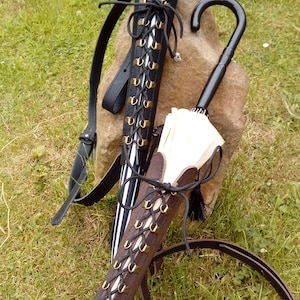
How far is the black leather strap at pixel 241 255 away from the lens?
1.46 m

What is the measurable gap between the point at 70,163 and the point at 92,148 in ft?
0.70

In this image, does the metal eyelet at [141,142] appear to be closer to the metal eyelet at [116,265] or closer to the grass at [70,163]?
the metal eyelet at [116,265]

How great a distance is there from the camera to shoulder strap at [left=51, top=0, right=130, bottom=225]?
4.81ft

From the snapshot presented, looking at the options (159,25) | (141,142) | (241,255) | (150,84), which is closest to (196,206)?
(241,255)

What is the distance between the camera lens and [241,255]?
1.50 meters

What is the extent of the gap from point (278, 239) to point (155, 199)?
1.93 feet

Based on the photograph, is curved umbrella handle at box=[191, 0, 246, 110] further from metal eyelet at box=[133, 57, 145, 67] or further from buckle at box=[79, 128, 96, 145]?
buckle at box=[79, 128, 96, 145]

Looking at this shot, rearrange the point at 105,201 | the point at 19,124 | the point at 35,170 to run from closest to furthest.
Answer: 1. the point at 105,201
2. the point at 35,170
3. the point at 19,124

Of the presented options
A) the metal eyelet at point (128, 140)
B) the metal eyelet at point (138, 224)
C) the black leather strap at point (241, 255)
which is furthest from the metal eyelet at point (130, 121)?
the black leather strap at point (241, 255)

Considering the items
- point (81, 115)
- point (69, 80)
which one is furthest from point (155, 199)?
point (69, 80)

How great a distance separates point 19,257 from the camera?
5.32 feet

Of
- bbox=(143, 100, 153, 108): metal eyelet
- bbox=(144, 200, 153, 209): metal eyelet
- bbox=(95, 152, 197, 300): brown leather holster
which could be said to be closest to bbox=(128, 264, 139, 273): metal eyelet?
bbox=(95, 152, 197, 300): brown leather holster

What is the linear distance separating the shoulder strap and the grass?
10 cm

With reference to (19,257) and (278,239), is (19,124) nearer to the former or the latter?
(19,257)
